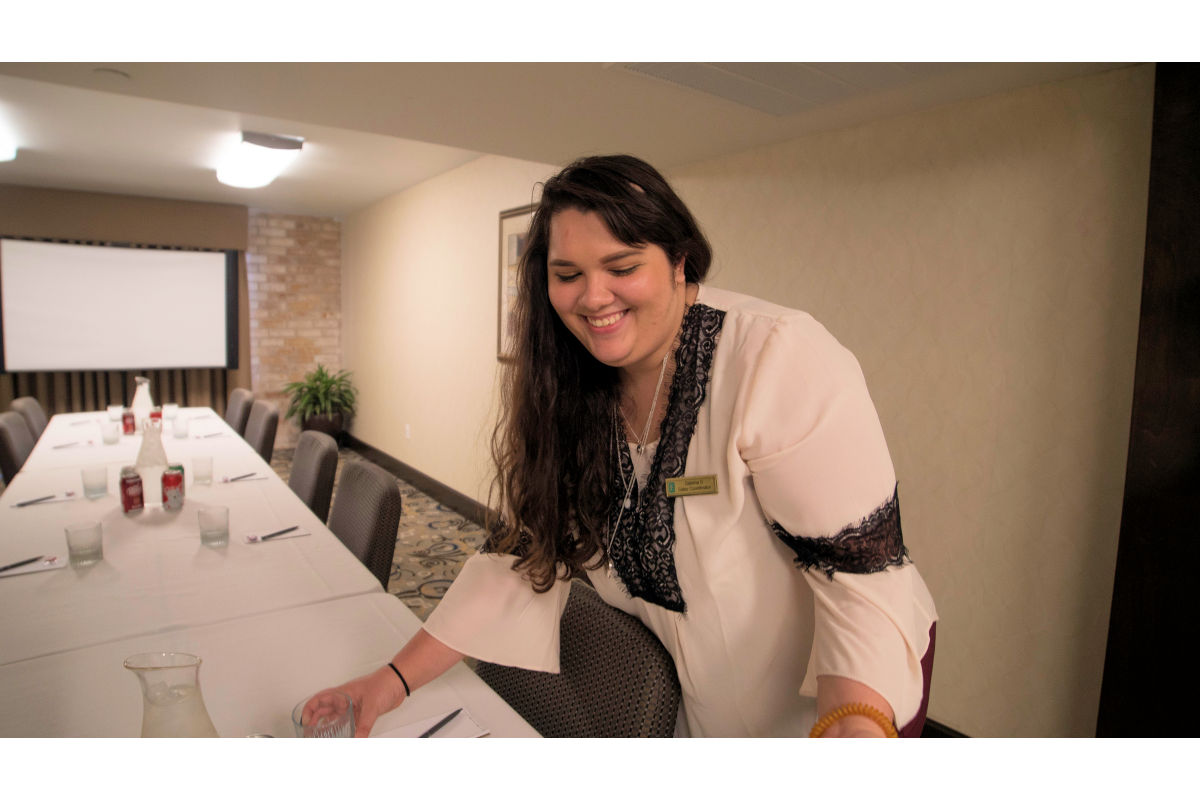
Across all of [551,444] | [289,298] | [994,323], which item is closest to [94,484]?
[551,444]

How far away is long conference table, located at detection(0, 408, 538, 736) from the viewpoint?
1.03 meters

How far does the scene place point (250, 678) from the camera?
1.13m

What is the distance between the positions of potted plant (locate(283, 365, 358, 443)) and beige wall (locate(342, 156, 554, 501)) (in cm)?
19

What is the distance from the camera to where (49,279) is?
20.3 ft

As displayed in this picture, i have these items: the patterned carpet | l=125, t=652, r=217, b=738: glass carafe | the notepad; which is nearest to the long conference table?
the notepad

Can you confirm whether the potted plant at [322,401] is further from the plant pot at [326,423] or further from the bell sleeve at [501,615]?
the bell sleeve at [501,615]

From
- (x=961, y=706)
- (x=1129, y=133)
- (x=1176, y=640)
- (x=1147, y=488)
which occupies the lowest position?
(x=961, y=706)

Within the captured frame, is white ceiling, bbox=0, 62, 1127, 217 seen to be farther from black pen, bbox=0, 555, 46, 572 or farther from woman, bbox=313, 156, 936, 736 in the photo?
black pen, bbox=0, 555, 46, 572

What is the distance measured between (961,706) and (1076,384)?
1101 millimetres

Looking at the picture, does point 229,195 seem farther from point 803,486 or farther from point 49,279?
point 803,486

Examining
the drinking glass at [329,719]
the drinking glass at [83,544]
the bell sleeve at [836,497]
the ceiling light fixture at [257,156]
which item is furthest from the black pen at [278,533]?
the ceiling light fixture at [257,156]

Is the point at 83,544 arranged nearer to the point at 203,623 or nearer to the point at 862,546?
the point at 203,623

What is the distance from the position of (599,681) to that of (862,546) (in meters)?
0.55
